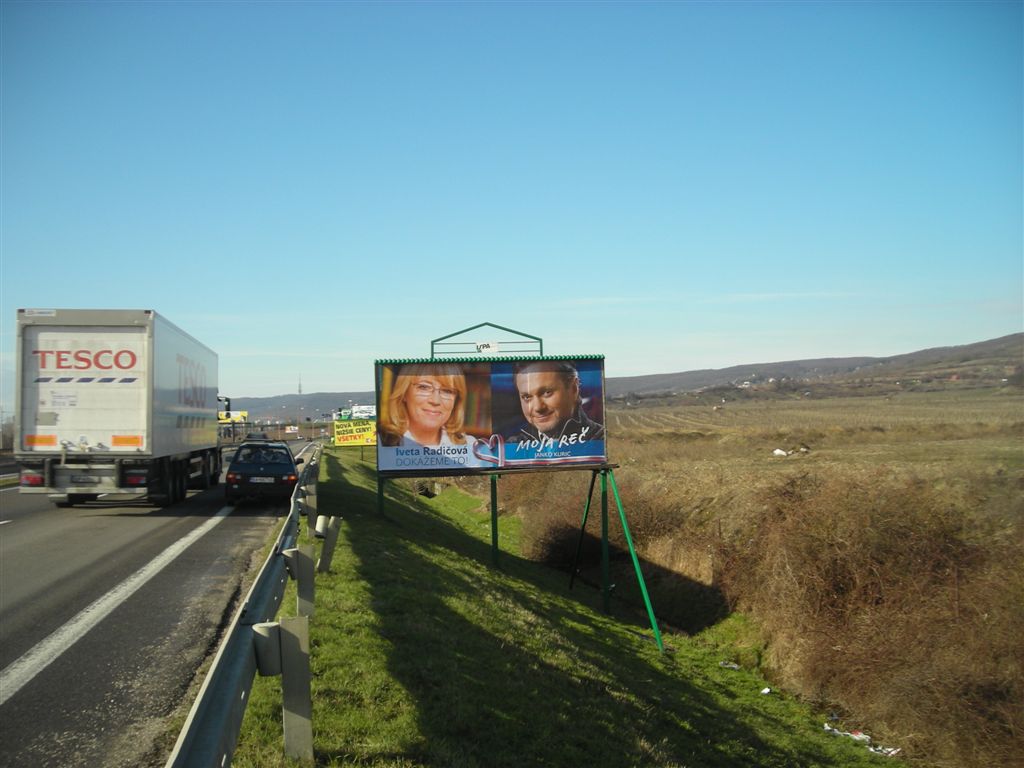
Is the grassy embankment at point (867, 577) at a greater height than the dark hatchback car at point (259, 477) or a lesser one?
lesser

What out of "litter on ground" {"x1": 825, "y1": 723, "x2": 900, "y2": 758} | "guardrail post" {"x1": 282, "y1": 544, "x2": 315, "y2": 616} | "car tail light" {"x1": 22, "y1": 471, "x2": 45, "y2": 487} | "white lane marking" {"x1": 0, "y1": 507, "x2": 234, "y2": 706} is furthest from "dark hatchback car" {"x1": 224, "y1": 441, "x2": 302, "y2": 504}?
"guardrail post" {"x1": 282, "y1": 544, "x2": 315, "y2": 616}

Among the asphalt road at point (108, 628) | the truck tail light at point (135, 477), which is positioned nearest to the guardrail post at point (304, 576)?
the asphalt road at point (108, 628)

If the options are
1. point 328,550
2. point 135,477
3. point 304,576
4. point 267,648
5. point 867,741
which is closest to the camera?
point 267,648

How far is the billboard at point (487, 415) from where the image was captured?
688 inches

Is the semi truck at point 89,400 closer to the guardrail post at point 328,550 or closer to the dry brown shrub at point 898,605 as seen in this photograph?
the guardrail post at point 328,550

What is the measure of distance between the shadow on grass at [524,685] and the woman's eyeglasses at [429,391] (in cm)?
310

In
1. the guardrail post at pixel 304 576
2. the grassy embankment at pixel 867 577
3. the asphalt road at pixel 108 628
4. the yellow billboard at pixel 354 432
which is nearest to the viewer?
the asphalt road at pixel 108 628

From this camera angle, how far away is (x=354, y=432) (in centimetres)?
4094

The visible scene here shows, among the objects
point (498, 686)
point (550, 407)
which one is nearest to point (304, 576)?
point (498, 686)

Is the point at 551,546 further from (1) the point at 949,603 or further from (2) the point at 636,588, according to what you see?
(1) the point at 949,603

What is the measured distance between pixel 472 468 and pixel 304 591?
10675 mm

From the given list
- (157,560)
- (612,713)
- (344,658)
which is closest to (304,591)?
(344,658)

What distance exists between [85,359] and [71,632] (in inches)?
422

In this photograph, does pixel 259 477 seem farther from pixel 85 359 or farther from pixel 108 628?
pixel 108 628
